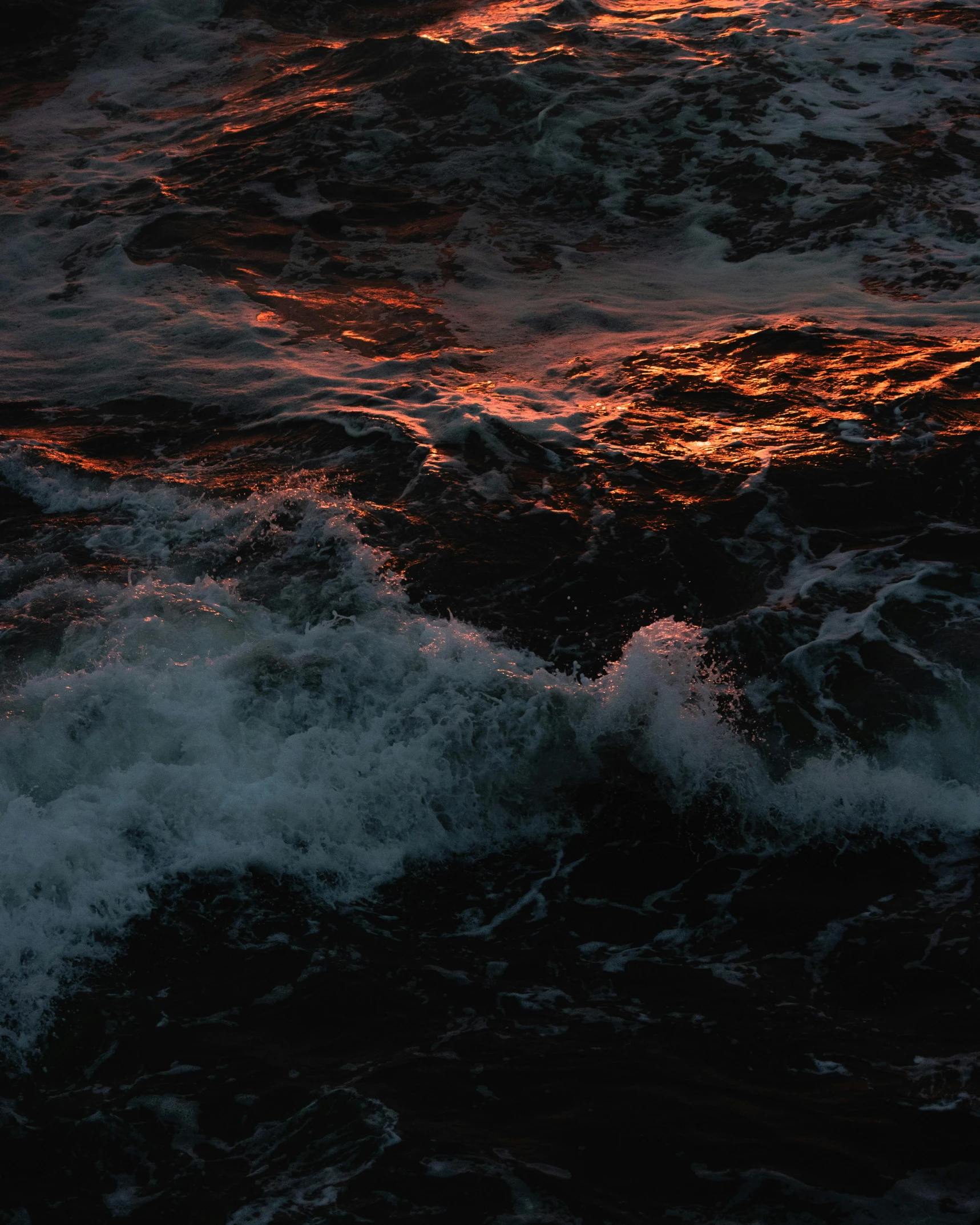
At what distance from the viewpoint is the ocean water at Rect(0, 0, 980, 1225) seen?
3.26m

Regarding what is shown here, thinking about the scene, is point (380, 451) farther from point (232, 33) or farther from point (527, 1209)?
point (232, 33)

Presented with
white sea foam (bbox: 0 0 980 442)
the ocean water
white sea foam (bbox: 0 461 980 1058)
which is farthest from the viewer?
white sea foam (bbox: 0 0 980 442)

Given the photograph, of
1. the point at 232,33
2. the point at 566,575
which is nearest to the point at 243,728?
the point at 566,575

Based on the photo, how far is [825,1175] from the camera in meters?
3.01

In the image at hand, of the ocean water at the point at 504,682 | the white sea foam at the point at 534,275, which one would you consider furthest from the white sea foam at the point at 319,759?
the white sea foam at the point at 534,275

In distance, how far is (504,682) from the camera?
488 centimetres

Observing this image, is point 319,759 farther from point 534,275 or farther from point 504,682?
point 534,275

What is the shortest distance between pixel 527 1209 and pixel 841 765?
2.30 metres

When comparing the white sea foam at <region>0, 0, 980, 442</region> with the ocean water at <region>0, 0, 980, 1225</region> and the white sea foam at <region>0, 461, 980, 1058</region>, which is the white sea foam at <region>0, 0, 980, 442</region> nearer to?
the ocean water at <region>0, 0, 980, 1225</region>

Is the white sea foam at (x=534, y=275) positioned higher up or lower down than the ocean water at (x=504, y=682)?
higher up

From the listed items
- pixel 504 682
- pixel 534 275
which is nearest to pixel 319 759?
pixel 504 682

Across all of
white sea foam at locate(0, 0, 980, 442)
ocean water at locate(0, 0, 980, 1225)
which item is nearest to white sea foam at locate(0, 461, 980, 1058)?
ocean water at locate(0, 0, 980, 1225)

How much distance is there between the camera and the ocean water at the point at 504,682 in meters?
3.26

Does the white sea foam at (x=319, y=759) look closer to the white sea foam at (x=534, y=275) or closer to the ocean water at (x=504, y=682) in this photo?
the ocean water at (x=504, y=682)
